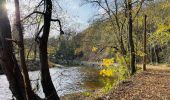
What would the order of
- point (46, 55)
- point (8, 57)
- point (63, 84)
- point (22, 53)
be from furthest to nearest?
point (63, 84) → point (46, 55) → point (8, 57) → point (22, 53)

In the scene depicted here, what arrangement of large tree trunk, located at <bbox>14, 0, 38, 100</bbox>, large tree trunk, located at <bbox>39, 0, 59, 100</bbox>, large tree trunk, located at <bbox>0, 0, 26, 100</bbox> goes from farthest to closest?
1. large tree trunk, located at <bbox>39, 0, 59, 100</bbox>
2. large tree trunk, located at <bbox>0, 0, 26, 100</bbox>
3. large tree trunk, located at <bbox>14, 0, 38, 100</bbox>

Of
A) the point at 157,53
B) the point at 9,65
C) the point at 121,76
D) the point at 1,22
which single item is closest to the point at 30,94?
the point at 9,65

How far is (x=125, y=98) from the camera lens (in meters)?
13.9

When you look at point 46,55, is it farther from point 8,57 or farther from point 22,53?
point 22,53

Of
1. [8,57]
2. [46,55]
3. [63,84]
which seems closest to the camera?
[8,57]

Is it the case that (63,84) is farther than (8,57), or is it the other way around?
(63,84)

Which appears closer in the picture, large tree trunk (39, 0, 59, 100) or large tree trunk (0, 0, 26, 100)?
large tree trunk (0, 0, 26, 100)

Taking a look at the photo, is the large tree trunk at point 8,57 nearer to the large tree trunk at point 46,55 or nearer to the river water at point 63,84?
the river water at point 63,84

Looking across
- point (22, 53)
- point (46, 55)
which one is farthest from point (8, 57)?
point (46, 55)

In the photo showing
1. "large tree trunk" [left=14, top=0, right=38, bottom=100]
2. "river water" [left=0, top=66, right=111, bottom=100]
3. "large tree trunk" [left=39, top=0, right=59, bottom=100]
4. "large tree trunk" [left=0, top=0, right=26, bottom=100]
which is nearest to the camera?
"large tree trunk" [left=14, top=0, right=38, bottom=100]

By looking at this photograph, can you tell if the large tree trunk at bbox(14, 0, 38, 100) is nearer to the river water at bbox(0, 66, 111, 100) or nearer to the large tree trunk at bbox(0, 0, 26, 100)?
the large tree trunk at bbox(0, 0, 26, 100)

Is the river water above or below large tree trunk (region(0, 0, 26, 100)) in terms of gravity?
below

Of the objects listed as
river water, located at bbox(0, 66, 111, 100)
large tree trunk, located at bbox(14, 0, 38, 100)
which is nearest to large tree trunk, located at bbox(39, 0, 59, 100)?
river water, located at bbox(0, 66, 111, 100)

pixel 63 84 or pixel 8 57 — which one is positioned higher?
pixel 8 57
